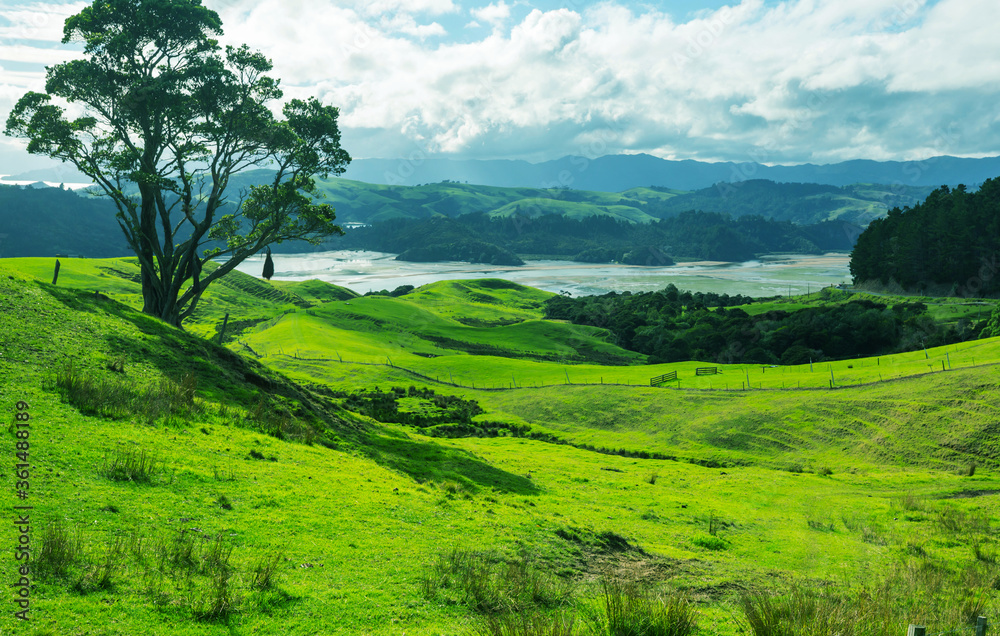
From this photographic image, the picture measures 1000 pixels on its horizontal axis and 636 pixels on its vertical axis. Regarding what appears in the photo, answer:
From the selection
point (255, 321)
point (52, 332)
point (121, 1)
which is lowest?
point (255, 321)

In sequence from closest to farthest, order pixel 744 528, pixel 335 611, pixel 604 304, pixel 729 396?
pixel 335 611 < pixel 744 528 < pixel 729 396 < pixel 604 304

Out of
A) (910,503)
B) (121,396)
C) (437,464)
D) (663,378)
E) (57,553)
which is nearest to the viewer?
(57,553)

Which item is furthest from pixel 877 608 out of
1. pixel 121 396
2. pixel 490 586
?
pixel 121 396

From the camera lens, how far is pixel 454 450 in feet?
102

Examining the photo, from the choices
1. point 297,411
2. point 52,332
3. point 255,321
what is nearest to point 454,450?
point 297,411

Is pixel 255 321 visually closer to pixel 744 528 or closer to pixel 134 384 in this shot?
pixel 134 384

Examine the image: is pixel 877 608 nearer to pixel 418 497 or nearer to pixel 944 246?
pixel 418 497

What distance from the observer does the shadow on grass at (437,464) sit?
2370 cm

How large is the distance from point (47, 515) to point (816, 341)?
117 m

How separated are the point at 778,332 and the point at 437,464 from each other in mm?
101269

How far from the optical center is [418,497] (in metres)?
18.6

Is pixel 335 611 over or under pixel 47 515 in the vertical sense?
under

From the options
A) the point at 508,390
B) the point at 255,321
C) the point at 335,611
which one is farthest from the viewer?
the point at 255,321

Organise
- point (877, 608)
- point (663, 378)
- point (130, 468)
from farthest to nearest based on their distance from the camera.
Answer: point (663, 378), point (130, 468), point (877, 608)
